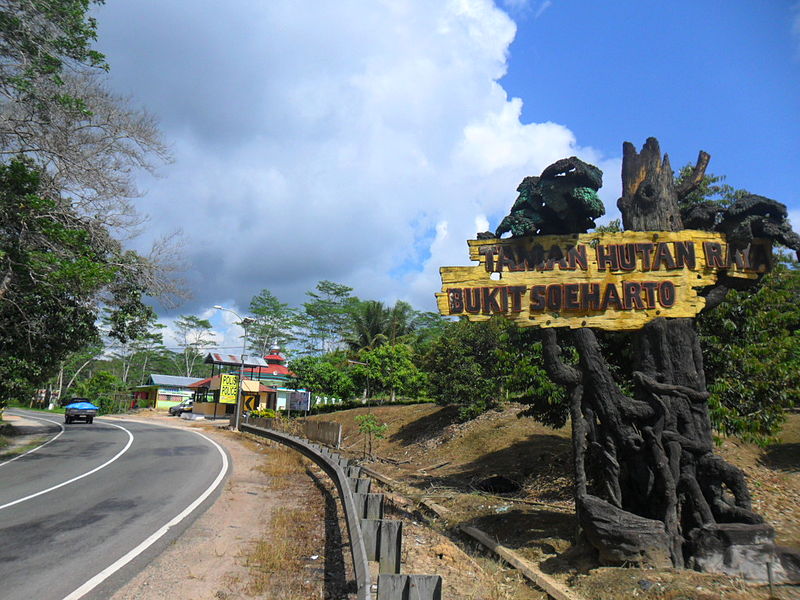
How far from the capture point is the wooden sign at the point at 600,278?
666cm

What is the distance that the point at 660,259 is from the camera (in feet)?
22.2

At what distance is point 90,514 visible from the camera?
8.21m

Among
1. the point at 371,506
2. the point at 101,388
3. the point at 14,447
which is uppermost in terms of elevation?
the point at 101,388

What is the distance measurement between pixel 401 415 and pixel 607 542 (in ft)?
81.2

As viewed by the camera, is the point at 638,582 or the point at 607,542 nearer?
the point at 638,582

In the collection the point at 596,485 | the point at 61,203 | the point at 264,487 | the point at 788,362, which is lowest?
the point at 264,487

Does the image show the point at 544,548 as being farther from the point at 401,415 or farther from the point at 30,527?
the point at 401,415

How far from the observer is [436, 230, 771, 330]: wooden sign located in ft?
21.9

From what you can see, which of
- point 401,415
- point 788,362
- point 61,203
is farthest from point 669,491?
point 401,415

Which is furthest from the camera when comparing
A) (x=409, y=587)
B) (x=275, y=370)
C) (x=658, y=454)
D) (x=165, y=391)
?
(x=275, y=370)

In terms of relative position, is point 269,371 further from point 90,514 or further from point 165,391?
point 90,514

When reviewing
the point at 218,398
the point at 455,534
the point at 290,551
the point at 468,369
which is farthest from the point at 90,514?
the point at 218,398

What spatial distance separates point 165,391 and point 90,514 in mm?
62059

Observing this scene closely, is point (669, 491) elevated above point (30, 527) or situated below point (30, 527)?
above
